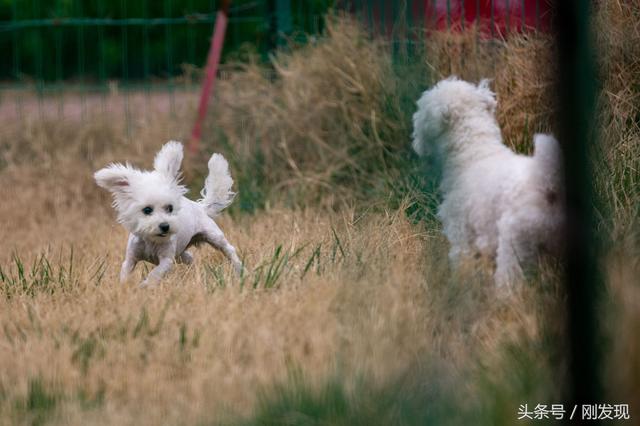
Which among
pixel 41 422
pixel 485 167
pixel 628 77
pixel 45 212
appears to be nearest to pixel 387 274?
pixel 485 167

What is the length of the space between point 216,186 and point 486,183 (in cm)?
149

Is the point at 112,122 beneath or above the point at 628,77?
beneath

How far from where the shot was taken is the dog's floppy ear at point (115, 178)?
174 inches

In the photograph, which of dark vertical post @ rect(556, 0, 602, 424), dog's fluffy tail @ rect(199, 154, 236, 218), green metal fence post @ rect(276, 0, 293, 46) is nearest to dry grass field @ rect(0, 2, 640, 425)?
dog's fluffy tail @ rect(199, 154, 236, 218)

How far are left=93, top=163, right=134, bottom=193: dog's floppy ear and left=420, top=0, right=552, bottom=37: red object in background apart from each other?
8.01 ft

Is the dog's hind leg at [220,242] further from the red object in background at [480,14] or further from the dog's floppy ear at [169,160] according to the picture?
the red object in background at [480,14]

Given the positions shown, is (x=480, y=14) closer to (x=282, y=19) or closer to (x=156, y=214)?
(x=282, y=19)

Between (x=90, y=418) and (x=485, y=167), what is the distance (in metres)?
1.84

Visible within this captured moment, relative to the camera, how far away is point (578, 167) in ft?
7.89

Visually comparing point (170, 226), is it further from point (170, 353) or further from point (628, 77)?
point (628, 77)

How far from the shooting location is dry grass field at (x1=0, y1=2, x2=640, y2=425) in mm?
3006

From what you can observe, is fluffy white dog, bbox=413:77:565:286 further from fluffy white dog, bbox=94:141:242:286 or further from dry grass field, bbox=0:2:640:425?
fluffy white dog, bbox=94:141:242:286

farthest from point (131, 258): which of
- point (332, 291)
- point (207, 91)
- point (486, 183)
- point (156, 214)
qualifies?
point (207, 91)

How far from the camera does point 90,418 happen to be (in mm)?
3006
